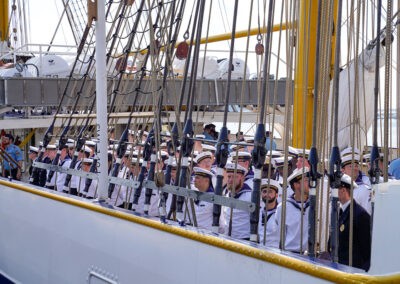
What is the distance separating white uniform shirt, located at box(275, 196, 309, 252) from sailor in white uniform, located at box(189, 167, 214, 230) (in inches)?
21.1

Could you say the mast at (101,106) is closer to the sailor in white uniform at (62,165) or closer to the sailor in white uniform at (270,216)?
the sailor in white uniform at (270,216)

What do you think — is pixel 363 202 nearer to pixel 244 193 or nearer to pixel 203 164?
pixel 244 193

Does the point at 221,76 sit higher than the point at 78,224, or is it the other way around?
the point at 221,76

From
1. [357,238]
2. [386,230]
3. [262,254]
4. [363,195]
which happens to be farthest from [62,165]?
[386,230]

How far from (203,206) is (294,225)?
783mm

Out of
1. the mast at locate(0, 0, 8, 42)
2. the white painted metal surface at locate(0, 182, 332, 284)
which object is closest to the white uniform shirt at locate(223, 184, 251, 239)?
the white painted metal surface at locate(0, 182, 332, 284)

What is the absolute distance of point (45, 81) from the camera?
39.3 ft

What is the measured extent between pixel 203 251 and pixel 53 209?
1781 mm

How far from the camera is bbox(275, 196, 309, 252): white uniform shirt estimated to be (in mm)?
4066

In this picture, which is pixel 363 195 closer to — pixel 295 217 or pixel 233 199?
pixel 295 217

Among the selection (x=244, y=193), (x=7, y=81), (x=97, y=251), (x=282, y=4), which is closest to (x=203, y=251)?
(x=97, y=251)

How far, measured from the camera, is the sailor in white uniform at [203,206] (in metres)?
4.65

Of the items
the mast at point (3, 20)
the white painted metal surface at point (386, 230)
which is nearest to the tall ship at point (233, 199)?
the white painted metal surface at point (386, 230)

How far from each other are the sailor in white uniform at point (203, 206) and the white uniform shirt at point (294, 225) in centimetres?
54
